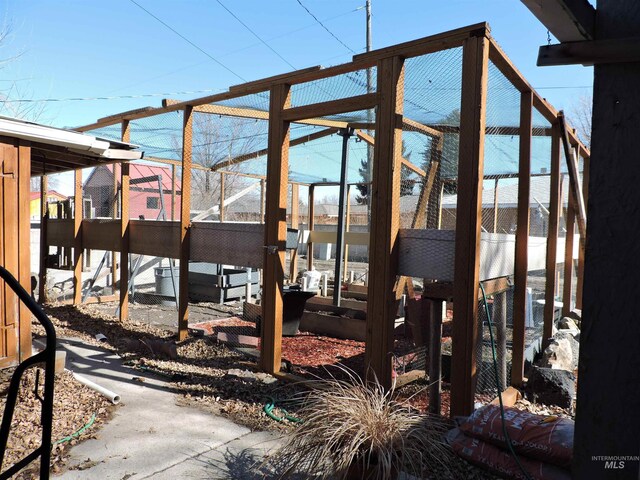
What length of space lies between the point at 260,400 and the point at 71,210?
23.8ft

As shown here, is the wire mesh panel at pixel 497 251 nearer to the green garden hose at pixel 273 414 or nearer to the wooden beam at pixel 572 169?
the wooden beam at pixel 572 169

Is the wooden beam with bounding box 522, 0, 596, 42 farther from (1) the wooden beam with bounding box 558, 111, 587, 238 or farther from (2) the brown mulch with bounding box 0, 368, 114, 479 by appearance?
(1) the wooden beam with bounding box 558, 111, 587, 238

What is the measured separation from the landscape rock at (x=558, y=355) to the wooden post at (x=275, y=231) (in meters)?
2.86

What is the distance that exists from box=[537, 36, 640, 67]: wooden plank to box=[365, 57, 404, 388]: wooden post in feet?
7.25

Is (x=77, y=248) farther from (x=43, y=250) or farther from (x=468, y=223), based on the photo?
(x=468, y=223)

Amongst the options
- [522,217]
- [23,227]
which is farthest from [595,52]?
[23,227]

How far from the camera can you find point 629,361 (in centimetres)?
178

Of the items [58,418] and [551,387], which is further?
[551,387]

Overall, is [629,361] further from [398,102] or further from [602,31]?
[398,102]

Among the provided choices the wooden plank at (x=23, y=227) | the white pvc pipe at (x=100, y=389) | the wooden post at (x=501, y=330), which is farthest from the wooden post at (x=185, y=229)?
the wooden post at (x=501, y=330)

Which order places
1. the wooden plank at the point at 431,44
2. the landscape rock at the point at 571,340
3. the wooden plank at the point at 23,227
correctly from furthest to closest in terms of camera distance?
the landscape rock at the point at 571,340 → the wooden plank at the point at 23,227 → the wooden plank at the point at 431,44

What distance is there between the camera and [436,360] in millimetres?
3803

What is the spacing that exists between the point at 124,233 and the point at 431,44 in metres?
5.72

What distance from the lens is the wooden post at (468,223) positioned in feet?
11.8
